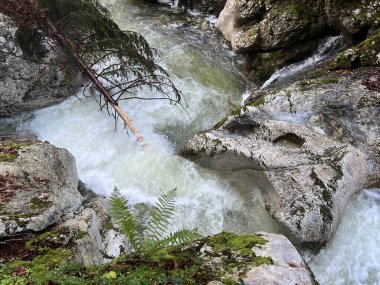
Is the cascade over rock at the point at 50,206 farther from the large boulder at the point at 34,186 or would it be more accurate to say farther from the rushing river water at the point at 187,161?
the rushing river water at the point at 187,161

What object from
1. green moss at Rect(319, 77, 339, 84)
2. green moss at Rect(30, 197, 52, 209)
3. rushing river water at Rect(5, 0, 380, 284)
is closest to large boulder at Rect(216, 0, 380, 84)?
rushing river water at Rect(5, 0, 380, 284)

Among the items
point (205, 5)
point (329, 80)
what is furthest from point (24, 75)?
point (205, 5)

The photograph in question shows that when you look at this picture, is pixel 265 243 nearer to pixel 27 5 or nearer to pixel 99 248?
pixel 99 248

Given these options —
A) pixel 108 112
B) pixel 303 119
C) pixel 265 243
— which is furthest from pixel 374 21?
pixel 265 243

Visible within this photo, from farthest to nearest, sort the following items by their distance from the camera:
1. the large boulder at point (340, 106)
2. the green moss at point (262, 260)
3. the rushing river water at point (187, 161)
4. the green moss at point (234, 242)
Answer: the large boulder at point (340, 106) < the rushing river water at point (187, 161) < the green moss at point (234, 242) < the green moss at point (262, 260)

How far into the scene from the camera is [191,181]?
7.75m

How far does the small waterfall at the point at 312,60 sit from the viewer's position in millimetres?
11127

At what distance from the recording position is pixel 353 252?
248 inches

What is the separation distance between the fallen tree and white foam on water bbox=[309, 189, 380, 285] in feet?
15.8

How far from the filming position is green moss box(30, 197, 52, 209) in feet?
17.0

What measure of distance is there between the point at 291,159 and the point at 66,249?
14.4ft

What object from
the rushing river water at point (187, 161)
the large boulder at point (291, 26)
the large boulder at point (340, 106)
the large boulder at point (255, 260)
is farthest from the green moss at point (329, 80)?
the large boulder at point (255, 260)

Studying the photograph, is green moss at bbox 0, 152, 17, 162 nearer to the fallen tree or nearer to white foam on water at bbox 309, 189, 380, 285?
the fallen tree

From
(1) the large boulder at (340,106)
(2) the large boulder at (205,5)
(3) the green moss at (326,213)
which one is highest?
(2) the large boulder at (205,5)
